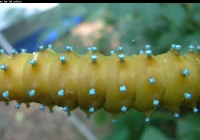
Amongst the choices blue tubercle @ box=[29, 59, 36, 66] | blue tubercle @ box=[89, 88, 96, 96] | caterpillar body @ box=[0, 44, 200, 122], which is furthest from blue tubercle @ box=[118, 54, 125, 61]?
blue tubercle @ box=[29, 59, 36, 66]

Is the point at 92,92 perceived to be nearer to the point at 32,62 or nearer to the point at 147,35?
the point at 32,62

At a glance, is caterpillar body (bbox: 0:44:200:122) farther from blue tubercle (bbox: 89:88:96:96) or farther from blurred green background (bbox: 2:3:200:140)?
blurred green background (bbox: 2:3:200:140)

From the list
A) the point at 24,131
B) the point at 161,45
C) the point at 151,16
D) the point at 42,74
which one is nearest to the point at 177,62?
the point at 42,74

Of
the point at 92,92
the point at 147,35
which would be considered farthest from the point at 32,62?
the point at 147,35

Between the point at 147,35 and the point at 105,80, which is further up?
the point at 105,80

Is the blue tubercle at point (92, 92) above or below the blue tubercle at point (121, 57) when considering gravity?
below

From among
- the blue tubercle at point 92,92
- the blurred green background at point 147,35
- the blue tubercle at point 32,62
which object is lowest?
the blurred green background at point 147,35

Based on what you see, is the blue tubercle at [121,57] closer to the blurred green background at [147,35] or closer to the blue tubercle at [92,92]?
the blue tubercle at [92,92]

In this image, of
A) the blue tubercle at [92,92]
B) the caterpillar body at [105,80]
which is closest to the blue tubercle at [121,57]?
the caterpillar body at [105,80]
